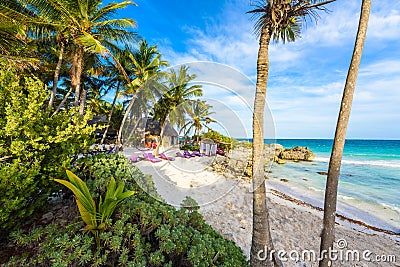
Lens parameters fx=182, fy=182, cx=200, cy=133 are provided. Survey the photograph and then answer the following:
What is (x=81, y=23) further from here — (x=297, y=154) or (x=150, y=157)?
(x=297, y=154)

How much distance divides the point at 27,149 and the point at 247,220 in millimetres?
4963

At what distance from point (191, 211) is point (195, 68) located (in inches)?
86.4

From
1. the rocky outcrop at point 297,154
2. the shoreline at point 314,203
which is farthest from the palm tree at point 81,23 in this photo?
the rocky outcrop at point 297,154

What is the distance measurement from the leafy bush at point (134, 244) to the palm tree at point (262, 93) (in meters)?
0.55

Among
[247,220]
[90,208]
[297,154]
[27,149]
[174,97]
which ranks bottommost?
[247,220]

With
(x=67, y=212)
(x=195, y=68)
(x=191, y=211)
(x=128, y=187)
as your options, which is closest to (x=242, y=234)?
(x=191, y=211)

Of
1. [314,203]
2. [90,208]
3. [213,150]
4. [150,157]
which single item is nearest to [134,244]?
[90,208]

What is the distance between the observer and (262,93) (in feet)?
8.71

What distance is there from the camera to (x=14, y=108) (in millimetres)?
2393

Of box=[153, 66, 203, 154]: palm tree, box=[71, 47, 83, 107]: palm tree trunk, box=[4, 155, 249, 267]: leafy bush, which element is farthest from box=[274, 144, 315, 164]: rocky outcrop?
box=[4, 155, 249, 267]: leafy bush

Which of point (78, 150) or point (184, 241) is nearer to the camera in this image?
point (184, 241)

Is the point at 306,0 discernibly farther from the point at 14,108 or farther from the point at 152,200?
the point at 14,108

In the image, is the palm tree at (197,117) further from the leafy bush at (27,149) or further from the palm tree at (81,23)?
the palm tree at (81,23)

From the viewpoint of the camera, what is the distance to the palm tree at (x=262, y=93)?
252 centimetres
